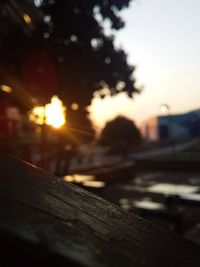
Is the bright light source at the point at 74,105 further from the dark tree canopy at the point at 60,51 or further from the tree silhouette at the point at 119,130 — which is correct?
the tree silhouette at the point at 119,130

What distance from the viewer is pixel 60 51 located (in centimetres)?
1292

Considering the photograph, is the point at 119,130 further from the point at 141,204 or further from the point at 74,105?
the point at 141,204

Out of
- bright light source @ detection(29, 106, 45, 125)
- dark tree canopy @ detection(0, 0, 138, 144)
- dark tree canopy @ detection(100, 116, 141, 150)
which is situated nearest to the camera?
bright light source @ detection(29, 106, 45, 125)

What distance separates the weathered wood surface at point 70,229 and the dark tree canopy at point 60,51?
8.92 metres

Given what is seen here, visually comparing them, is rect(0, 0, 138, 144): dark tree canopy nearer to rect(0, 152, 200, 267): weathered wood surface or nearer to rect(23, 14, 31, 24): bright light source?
rect(23, 14, 31, 24): bright light source

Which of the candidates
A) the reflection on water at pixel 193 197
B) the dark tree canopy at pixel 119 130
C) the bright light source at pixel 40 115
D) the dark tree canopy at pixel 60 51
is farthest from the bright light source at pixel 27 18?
the dark tree canopy at pixel 119 130

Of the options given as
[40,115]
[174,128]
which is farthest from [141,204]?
[174,128]

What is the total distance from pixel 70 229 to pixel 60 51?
12.1 meters

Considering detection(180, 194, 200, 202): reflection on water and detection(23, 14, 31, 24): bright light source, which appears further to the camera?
detection(23, 14, 31, 24): bright light source

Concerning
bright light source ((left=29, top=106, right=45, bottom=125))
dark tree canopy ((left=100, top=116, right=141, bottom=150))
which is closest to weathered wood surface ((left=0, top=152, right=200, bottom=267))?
bright light source ((left=29, top=106, right=45, bottom=125))

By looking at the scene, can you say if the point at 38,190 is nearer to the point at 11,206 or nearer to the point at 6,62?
the point at 11,206

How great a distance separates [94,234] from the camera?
1279 mm

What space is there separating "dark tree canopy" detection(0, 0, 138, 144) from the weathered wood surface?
8924mm

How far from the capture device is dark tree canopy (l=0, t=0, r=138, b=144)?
1110cm
